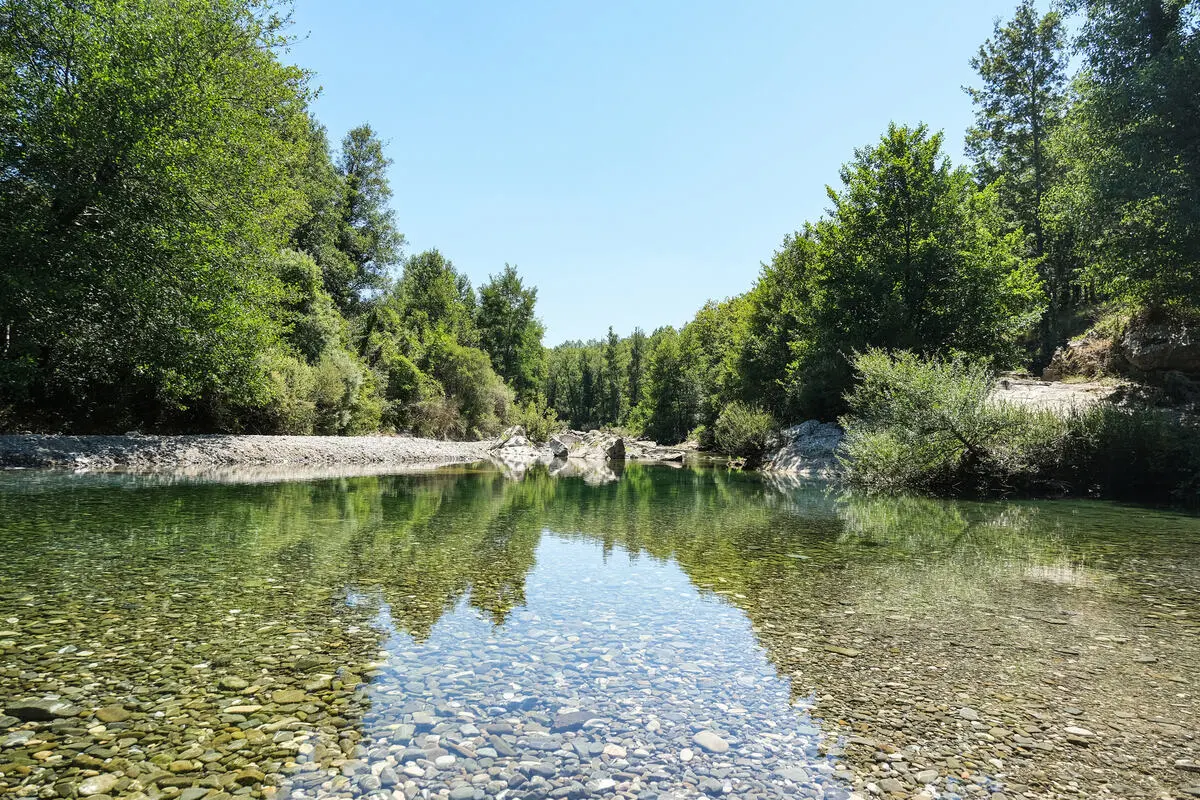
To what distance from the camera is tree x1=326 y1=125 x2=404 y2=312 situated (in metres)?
40.5

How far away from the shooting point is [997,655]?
515cm

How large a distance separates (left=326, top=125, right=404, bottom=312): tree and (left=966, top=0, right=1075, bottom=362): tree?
131 ft

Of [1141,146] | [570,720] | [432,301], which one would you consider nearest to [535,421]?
[432,301]

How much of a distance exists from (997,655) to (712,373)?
52.5 metres

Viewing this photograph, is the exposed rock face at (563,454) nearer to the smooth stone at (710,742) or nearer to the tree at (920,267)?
the tree at (920,267)

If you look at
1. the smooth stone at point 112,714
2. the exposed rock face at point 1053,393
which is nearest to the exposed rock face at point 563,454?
the exposed rock face at point 1053,393

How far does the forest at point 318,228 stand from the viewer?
17625mm

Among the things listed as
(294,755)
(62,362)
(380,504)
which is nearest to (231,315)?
(62,362)

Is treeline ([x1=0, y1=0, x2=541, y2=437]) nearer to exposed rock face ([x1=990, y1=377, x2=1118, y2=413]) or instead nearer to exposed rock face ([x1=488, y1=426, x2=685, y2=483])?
exposed rock face ([x1=488, y1=426, x2=685, y2=483])

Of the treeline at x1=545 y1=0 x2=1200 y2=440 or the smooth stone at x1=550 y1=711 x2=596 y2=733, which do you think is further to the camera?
the treeline at x1=545 y1=0 x2=1200 y2=440

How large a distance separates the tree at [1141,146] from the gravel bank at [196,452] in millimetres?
32055

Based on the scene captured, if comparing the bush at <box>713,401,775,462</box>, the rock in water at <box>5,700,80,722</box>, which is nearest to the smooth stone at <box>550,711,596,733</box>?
the rock in water at <box>5,700,80,722</box>

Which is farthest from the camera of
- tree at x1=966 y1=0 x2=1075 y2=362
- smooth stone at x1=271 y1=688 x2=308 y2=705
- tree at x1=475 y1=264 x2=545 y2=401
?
tree at x1=475 y1=264 x2=545 y2=401

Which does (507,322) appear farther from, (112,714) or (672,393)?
(112,714)
